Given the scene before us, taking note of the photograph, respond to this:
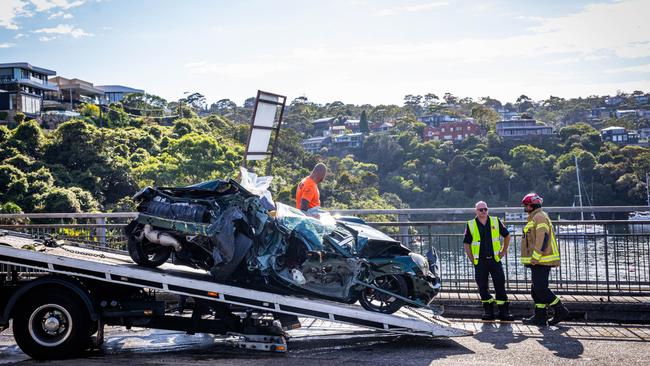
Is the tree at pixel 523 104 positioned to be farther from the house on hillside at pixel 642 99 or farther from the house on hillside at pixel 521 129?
the house on hillside at pixel 521 129

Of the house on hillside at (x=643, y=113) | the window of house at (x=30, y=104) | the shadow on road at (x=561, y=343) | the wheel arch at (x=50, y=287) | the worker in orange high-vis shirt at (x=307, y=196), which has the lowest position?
the shadow on road at (x=561, y=343)

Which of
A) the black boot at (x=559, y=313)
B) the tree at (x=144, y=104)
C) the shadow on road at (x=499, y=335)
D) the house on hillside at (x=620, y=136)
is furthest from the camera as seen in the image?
the tree at (x=144, y=104)

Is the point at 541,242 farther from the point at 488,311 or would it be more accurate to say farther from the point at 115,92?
the point at 115,92

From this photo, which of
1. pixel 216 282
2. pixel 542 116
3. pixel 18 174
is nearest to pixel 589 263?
pixel 216 282

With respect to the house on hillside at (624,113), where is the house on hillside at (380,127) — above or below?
below

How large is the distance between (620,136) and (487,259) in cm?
9061

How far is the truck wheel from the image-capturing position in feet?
25.3

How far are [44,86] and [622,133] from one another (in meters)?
81.4

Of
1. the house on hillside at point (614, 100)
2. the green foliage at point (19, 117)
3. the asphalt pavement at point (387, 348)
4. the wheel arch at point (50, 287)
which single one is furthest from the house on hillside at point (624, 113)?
the wheel arch at point (50, 287)

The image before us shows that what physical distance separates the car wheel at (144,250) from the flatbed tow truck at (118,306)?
252mm

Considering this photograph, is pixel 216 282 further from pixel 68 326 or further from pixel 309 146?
pixel 309 146

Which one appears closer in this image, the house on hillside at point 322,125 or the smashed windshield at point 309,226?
the smashed windshield at point 309,226

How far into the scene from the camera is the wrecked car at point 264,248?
809cm

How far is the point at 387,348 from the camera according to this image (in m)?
8.32
